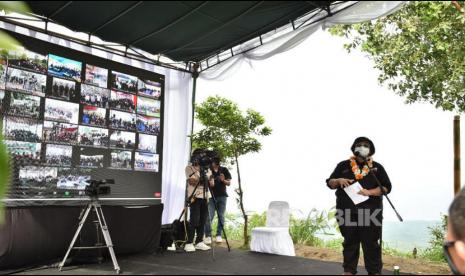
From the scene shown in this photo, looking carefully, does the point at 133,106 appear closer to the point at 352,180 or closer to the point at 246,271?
the point at 246,271

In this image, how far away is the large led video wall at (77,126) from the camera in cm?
497

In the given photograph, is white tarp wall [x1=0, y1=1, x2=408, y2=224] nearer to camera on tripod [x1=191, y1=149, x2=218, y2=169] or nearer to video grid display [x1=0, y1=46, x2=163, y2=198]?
video grid display [x1=0, y1=46, x2=163, y2=198]

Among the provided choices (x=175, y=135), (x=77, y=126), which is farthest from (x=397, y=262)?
(x=77, y=126)

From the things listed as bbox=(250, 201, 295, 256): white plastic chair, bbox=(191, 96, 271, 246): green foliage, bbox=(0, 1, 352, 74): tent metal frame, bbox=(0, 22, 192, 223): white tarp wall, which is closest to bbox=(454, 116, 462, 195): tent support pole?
bbox=(0, 1, 352, 74): tent metal frame

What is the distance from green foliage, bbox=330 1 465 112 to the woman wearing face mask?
3.10 metres

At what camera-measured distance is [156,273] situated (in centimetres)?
431

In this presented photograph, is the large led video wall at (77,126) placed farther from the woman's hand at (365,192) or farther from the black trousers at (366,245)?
the woman's hand at (365,192)

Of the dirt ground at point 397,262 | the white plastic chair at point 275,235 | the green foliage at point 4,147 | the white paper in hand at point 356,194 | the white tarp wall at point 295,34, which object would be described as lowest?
the dirt ground at point 397,262

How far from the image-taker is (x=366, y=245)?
389 centimetres

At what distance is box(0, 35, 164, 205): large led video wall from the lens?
196 inches

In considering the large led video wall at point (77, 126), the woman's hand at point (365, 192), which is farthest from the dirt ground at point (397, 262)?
the large led video wall at point (77, 126)

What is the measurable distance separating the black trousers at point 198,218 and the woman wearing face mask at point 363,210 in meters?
2.43

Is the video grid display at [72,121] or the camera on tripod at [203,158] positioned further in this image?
the camera on tripod at [203,158]

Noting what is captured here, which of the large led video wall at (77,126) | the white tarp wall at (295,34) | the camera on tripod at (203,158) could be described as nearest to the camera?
the white tarp wall at (295,34)
